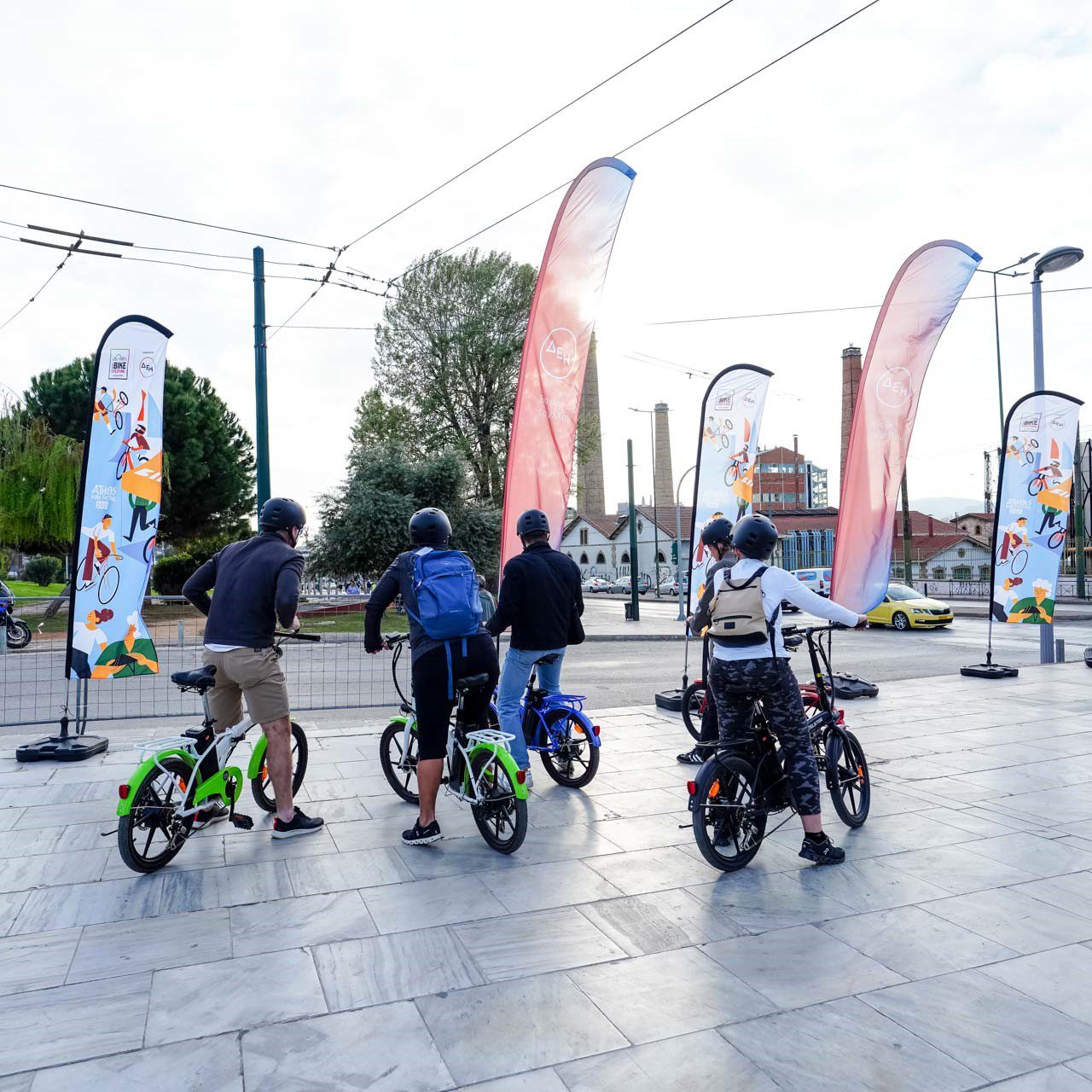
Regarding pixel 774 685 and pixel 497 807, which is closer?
pixel 774 685

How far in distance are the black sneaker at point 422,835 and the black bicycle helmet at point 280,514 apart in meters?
1.79

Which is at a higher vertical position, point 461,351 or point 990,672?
point 461,351

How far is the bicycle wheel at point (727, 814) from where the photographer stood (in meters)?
4.42

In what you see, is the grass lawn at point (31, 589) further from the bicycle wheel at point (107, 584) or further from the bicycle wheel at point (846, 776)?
the bicycle wheel at point (846, 776)

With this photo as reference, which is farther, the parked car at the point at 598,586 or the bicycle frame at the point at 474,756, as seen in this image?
the parked car at the point at 598,586

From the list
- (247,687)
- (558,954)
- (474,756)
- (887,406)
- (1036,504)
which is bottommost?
(558,954)

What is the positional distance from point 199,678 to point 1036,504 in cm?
1053

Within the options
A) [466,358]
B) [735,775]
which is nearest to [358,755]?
[735,775]

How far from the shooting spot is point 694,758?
22.4 feet

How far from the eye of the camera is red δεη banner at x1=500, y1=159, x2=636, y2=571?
760cm

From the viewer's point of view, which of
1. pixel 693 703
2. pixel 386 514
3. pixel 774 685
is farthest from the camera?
pixel 386 514

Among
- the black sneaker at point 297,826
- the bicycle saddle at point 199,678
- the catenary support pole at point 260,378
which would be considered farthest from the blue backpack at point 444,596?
the catenary support pole at point 260,378

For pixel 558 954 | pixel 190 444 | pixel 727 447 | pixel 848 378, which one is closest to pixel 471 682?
pixel 558 954

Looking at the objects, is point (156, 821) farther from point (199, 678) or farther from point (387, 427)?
point (387, 427)
